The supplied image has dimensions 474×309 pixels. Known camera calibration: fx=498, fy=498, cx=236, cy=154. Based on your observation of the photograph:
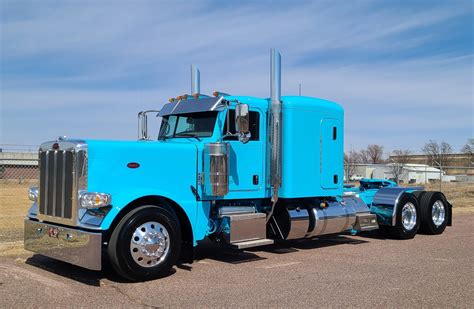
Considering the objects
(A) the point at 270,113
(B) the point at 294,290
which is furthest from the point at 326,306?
(A) the point at 270,113

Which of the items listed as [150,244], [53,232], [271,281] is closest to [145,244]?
[150,244]

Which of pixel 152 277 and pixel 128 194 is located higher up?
pixel 128 194

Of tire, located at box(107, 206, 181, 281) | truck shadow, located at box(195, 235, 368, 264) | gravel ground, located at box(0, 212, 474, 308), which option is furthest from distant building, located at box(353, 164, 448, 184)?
tire, located at box(107, 206, 181, 281)

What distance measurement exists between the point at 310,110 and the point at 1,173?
22489 millimetres

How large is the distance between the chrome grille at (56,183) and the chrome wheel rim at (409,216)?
7693 mm

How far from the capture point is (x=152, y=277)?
682 cm

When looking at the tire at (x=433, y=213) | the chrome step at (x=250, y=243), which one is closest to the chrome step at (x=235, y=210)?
the chrome step at (x=250, y=243)

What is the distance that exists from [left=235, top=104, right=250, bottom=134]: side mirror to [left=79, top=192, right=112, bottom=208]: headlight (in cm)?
232

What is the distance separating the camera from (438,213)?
12.4 metres

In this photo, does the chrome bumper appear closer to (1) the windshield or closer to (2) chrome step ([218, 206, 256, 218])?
(2) chrome step ([218, 206, 256, 218])

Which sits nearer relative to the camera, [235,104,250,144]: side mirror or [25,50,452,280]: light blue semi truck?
[25,50,452,280]: light blue semi truck

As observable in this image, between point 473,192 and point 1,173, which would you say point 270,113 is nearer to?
point 473,192

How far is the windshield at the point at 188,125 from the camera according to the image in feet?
27.1

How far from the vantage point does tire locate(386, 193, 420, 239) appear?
1114 centimetres
